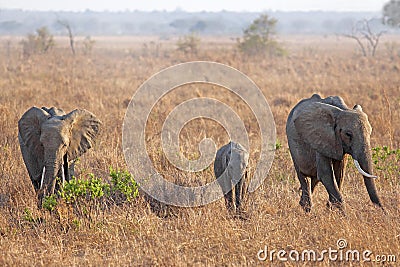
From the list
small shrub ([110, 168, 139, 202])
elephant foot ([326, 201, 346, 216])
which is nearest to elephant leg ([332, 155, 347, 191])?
elephant foot ([326, 201, 346, 216])

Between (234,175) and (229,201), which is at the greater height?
(234,175)

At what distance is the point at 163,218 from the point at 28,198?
168 centimetres

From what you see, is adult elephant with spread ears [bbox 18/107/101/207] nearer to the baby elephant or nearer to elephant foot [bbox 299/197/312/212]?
the baby elephant

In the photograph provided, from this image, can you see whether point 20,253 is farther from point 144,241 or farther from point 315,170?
point 315,170

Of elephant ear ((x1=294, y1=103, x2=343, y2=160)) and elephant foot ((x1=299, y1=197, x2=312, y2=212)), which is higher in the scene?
elephant ear ((x1=294, y1=103, x2=343, y2=160))

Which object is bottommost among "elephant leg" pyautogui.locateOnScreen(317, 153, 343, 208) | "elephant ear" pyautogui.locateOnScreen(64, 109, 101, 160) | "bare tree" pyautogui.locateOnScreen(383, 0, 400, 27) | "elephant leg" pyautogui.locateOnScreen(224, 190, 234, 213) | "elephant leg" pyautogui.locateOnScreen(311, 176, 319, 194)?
"elephant leg" pyautogui.locateOnScreen(224, 190, 234, 213)

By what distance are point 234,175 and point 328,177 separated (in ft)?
3.43

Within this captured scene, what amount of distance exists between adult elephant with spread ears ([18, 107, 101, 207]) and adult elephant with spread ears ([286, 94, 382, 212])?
255cm

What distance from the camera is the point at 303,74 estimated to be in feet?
65.5

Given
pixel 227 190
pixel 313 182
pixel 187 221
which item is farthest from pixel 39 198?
pixel 313 182

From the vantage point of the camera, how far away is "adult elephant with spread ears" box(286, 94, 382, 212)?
528 cm

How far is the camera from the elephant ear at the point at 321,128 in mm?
5547

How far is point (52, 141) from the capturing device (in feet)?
19.2

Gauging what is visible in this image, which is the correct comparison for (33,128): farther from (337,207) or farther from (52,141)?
(337,207)
